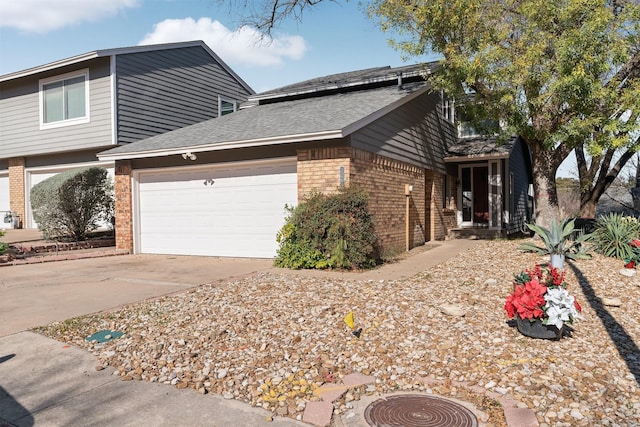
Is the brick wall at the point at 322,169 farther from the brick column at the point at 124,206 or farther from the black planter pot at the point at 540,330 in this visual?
the brick column at the point at 124,206

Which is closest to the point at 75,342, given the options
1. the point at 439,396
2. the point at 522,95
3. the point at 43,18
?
the point at 439,396

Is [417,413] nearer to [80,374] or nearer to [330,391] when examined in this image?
[330,391]

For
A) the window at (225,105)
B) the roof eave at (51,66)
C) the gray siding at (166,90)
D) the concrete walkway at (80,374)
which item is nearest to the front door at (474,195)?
the concrete walkway at (80,374)

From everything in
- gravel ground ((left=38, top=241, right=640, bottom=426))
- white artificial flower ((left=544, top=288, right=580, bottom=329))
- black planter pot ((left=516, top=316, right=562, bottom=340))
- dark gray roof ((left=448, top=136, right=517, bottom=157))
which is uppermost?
dark gray roof ((left=448, top=136, right=517, bottom=157))

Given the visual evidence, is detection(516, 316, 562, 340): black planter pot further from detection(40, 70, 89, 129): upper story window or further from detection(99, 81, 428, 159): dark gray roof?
detection(40, 70, 89, 129): upper story window

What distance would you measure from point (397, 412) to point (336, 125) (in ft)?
21.7

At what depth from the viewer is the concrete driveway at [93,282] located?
563cm

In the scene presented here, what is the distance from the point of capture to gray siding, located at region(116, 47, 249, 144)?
14.7 m

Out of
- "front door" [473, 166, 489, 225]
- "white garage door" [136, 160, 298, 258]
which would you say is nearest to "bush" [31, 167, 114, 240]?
"white garage door" [136, 160, 298, 258]

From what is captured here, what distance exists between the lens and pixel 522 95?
11102 mm

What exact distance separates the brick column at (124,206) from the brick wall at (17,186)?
7.70 meters

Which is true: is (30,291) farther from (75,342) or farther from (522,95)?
(522,95)

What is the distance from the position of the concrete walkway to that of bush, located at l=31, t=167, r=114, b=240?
4.37m

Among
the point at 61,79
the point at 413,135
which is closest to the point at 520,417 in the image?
the point at 413,135
